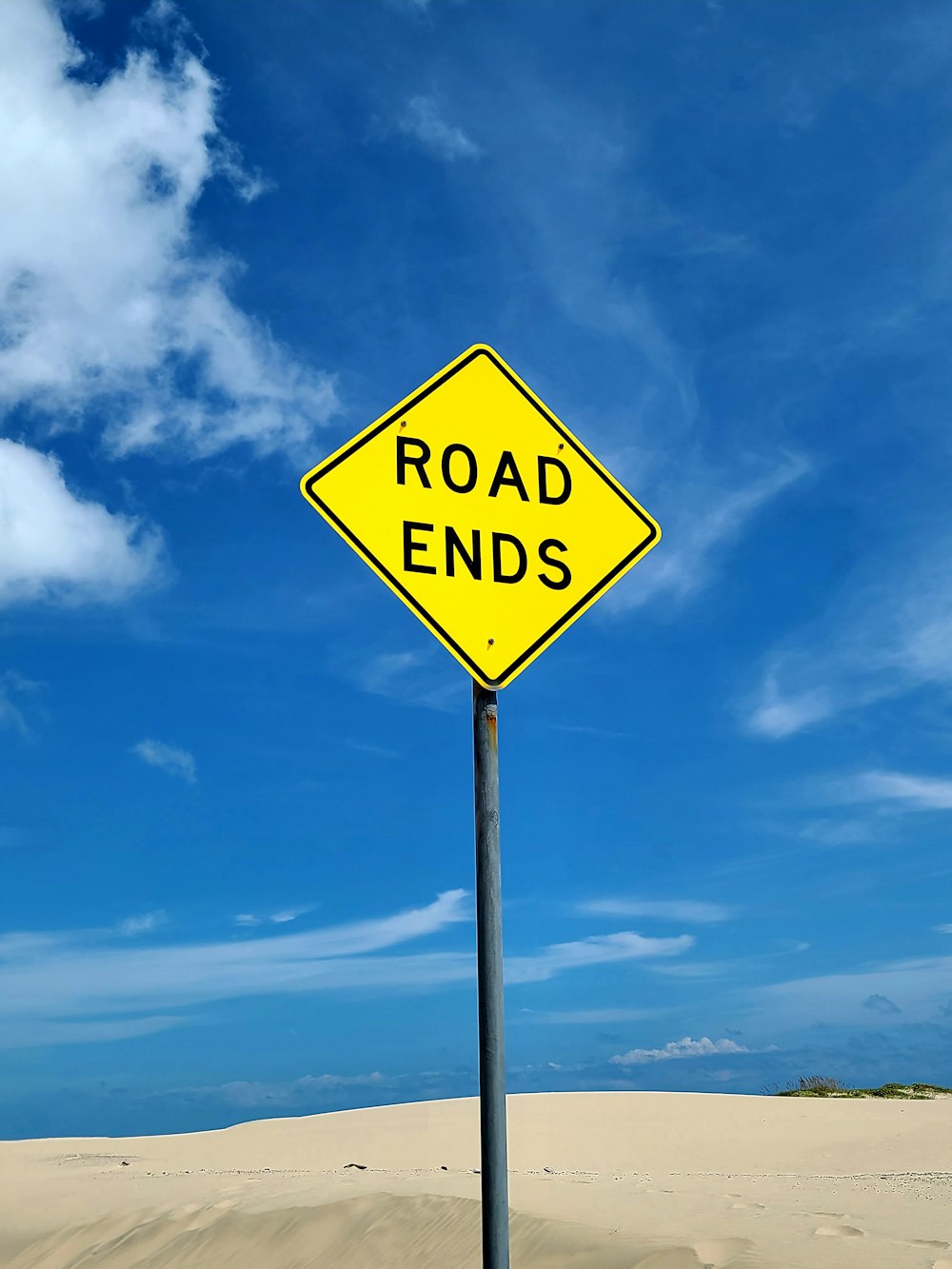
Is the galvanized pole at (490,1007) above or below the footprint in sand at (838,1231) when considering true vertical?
above

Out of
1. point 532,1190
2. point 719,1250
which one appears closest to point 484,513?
point 719,1250

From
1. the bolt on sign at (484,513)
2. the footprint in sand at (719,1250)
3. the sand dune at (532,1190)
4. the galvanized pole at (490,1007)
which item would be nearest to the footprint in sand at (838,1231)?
the sand dune at (532,1190)

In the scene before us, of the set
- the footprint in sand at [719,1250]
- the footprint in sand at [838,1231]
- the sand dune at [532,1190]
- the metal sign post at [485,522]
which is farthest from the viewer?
the sand dune at [532,1190]

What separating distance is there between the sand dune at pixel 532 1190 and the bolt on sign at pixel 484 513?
4.97 meters

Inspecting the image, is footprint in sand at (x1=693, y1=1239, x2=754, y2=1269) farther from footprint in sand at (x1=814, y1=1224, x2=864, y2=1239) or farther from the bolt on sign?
the bolt on sign

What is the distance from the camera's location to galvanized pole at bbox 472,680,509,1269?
3.35 metres

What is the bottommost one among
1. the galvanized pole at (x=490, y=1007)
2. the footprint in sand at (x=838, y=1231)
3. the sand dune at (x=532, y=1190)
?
the sand dune at (x=532, y=1190)

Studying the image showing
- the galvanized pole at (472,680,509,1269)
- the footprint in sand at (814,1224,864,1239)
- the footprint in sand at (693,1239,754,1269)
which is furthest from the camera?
the footprint in sand at (814,1224,864,1239)

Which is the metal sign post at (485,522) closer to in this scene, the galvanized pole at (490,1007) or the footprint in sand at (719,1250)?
the galvanized pole at (490,1007)

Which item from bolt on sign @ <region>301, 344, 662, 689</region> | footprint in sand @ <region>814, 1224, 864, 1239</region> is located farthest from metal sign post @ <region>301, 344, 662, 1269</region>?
footprint in sand @ <region>814, 1224, 864, 1239</region>

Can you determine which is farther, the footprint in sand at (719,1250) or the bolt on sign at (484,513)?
the footprint in sand at (719,1250)

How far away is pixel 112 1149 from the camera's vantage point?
1661cm

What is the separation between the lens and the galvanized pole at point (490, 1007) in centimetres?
335

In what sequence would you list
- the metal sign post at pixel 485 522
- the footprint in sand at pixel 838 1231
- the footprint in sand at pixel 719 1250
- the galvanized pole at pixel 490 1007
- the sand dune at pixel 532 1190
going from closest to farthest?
the galvanized pole at pixel 490 1007 → the metal sign post at pixel 485 522 → the footprint in sand at pixel 719 1250 → the footprint in sand at pixel 838 1231 → the sand dune at pixel 532 1190
